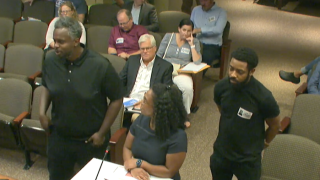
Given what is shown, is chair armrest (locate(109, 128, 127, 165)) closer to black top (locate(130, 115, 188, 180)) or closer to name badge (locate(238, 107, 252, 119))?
black top (locate(130, 115, 188, 180))

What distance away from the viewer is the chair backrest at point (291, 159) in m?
2.23

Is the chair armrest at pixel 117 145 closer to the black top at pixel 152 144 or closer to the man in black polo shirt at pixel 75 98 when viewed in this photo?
the man in black polo shirt at pixel 75 98

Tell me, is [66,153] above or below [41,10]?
below

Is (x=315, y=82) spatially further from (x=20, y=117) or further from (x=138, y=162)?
(x=20, y=117)

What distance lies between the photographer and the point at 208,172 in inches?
122

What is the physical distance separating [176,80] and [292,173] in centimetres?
171

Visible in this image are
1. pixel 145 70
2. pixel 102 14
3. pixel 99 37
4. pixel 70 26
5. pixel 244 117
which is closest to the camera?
pixel 70 26

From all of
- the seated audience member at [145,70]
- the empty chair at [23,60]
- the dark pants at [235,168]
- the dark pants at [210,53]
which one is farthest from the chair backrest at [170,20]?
the dark pants at [235,168]

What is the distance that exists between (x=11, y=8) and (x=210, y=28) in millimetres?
3284

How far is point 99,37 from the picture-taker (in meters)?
4.36

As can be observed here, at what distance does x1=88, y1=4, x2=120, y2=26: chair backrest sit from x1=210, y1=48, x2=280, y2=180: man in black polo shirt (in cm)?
331

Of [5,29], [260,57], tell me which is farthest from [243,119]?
[260,57]

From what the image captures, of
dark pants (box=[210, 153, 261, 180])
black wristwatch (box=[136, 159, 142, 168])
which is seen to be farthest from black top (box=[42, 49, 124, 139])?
dark pants (box=[210, 153, 261, 180])

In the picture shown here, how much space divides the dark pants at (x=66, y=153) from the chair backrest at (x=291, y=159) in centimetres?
117
